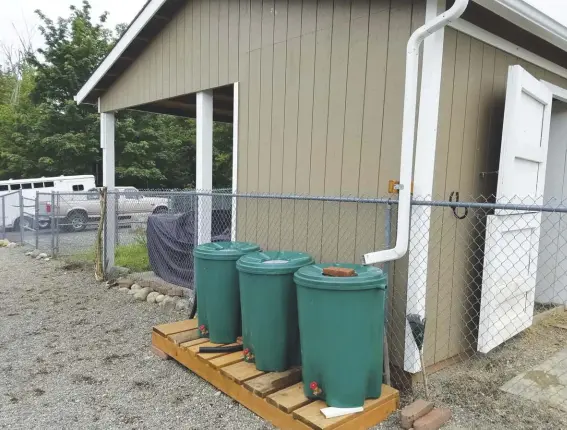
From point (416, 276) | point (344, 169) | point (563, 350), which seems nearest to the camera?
point (416, 276)

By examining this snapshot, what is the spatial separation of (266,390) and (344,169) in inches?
72.2

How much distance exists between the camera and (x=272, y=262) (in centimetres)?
313

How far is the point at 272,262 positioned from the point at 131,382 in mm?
1552

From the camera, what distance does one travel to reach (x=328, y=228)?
12.6 ft

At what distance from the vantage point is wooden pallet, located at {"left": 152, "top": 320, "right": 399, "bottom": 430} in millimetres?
2590

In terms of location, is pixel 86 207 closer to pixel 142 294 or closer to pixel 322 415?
pixel 142 294

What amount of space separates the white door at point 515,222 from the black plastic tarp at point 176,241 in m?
3.40

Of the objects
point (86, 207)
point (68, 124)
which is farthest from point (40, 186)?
point (68, 124)

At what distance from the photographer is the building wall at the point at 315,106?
3.34 metres

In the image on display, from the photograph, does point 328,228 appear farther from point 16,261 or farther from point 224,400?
point 16,261

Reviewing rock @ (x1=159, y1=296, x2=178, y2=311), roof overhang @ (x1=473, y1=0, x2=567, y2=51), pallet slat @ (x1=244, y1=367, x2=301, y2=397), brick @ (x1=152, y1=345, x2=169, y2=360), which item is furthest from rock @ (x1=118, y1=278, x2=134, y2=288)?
roof overhang @ (x1=473, y1=0, x2=567, y2=51)

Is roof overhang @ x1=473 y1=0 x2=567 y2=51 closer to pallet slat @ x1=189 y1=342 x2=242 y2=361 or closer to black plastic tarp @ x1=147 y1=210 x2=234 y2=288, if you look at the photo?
pallet slat @ x1=189 y1=342 x2=242 y2=361

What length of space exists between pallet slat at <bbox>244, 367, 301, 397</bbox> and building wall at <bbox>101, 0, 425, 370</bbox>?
83 cm

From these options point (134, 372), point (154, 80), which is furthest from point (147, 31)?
point (134, 372)
